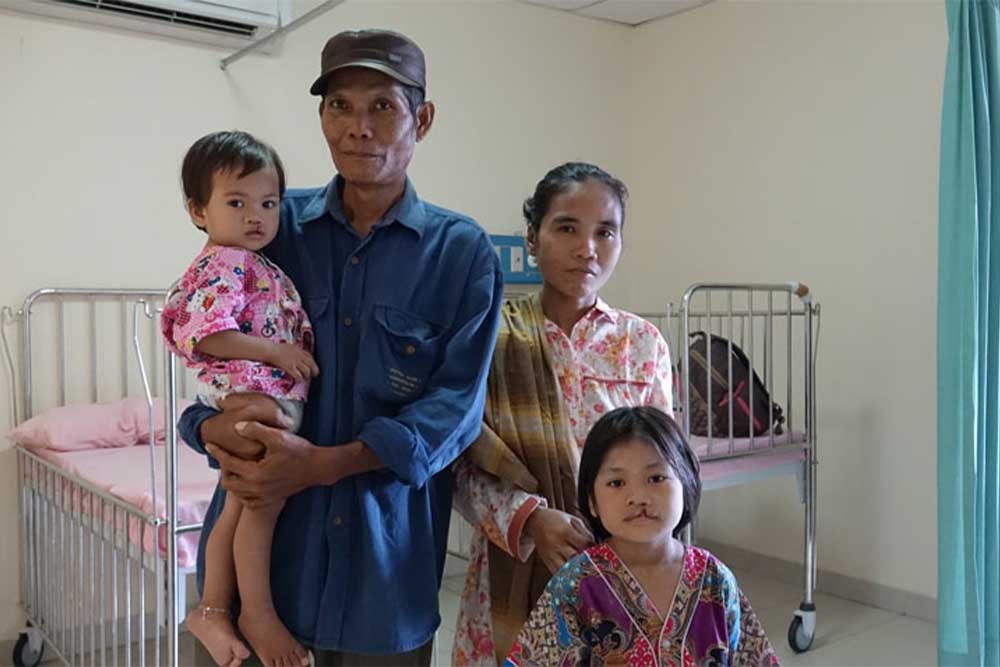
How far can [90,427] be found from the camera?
2.77 m

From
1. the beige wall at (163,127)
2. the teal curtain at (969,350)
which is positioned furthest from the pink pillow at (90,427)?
the teal curtain at (969,350)

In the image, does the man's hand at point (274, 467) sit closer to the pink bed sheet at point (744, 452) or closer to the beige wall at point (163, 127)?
the pink bed sheet at point (744, 452)

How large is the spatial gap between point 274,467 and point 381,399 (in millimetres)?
165

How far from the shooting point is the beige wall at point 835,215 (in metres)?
3.24

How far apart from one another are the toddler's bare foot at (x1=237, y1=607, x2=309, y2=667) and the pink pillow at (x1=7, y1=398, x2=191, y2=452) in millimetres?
1589

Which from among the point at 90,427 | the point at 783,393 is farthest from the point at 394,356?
the point at 783,393

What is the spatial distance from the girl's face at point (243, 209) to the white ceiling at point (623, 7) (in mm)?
3053

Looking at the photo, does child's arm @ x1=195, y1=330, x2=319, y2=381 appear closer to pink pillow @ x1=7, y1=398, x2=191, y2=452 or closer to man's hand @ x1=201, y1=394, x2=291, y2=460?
man's hand @ x1=201, y1=394, x2=291, y2=460

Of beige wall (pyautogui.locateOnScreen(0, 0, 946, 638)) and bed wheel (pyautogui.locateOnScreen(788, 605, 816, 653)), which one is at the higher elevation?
beige wall (pyautogui.locateOnScreen(0, 0, 946, 638))

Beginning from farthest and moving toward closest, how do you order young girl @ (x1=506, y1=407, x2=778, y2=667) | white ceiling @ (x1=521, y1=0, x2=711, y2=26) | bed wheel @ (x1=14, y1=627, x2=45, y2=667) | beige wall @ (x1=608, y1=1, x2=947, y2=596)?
white ceiling @ (x1=521, y1=0, x2=711, y2=26), beige wall @ (x1=608, y1=1, x2=947, y2=596), bed wheel @ (x1=14, y1=627, x2=45, y2=667), young girl @ (x1=506, y1=407, x2=778, y2=667)

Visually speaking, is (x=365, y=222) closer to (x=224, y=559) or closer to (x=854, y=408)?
(x=224, y=559)

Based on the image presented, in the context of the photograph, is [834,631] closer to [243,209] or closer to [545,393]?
[545,393]

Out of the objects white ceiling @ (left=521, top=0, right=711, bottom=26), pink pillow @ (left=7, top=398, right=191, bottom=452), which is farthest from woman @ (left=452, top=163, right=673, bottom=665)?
white ceiling @ (left=521, top=0, right=711, bottom=26)

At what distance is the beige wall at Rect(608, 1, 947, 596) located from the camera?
3242 mm
